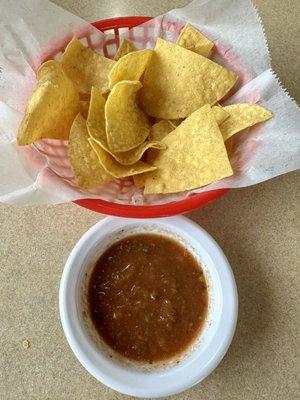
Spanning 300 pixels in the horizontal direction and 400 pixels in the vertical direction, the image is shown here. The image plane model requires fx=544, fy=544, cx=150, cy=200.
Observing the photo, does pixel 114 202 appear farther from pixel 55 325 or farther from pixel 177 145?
pixel 55 325

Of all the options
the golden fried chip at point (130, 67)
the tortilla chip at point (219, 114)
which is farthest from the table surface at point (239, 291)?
the golden fried chip at point (130, 67)

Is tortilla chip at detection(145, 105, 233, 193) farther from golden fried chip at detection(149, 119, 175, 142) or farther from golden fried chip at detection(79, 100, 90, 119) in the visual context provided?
golden fried chip at detection(79, 100, 90, 119)

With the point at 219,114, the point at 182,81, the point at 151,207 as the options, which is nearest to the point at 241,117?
the point at 219,114

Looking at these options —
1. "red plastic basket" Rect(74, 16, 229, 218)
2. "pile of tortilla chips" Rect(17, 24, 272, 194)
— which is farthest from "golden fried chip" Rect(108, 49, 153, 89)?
"red plastic basket" Rect(74, 16, 229, 218)

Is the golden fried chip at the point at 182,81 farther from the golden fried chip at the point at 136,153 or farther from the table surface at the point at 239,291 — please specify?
the table surface at the point at 239,291

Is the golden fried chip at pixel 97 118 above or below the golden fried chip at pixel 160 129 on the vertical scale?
above

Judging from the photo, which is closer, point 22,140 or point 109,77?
point 22,140

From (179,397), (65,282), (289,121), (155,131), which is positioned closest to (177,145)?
(155,131)

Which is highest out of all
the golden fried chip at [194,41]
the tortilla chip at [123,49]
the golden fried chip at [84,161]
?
the tortilla chip at [123,49]

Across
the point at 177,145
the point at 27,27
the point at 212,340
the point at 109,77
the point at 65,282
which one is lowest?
the point at 212,340
